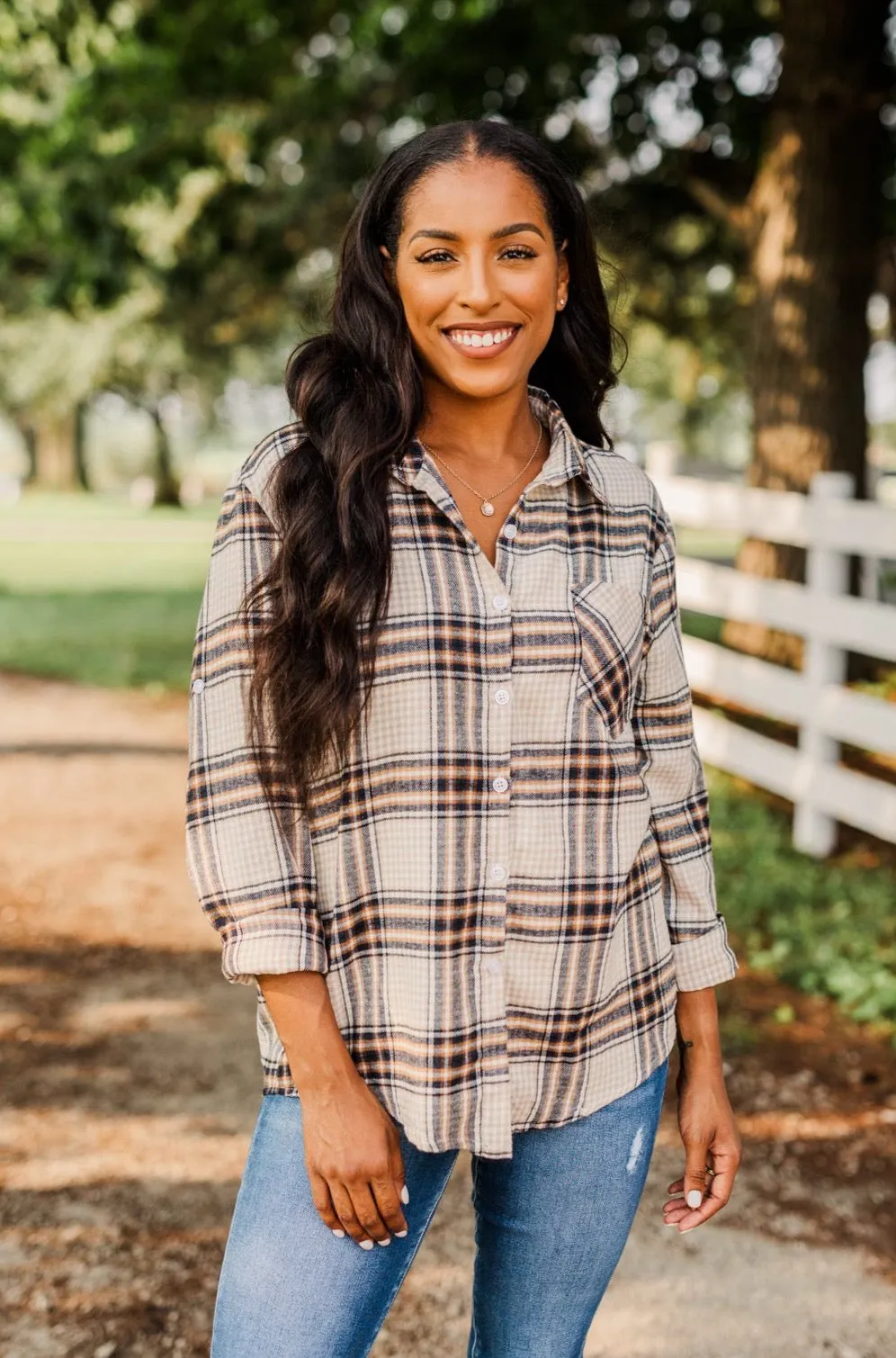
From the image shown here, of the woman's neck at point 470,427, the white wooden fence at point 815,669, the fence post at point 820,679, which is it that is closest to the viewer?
the woman's neck at point 470,427

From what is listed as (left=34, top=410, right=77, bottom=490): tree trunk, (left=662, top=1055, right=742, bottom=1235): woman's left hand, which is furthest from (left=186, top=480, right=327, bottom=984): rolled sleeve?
(left=34, top=410, right=77, bottom=490): tree trunk

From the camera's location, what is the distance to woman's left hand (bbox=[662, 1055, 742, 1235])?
2.04 meters

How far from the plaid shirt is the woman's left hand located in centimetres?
20

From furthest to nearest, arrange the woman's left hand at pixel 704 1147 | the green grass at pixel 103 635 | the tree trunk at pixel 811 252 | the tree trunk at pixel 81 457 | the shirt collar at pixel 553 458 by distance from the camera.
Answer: the tree trunk at pixel 81 457, the green grass at pixel 103 635, the tree trunk at pixel 811 252, the woman's left hand at pixel 704 1147, the shirt collar at pixel 553 458

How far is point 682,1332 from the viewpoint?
3.10 m

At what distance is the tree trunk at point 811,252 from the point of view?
27.0 ft

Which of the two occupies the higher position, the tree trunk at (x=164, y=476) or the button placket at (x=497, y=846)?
the button placket at (x=497, y=846)

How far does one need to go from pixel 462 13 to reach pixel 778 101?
6.45ft

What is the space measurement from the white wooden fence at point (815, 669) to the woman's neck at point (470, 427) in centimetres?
403

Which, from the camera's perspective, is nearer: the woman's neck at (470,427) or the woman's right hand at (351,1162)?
Result: the woman's right hand at (351,1162)

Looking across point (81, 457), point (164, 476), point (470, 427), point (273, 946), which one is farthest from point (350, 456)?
point (81, 457)

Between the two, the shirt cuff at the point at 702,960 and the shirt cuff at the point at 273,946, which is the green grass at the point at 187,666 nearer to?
the shirt cuff at the point at 702,960

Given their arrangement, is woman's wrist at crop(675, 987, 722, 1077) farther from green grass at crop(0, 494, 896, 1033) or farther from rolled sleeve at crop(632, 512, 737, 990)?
green grass at crop(0, 494, 896, 1033)

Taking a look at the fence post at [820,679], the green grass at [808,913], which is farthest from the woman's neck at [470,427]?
the fence post at [820,679]
